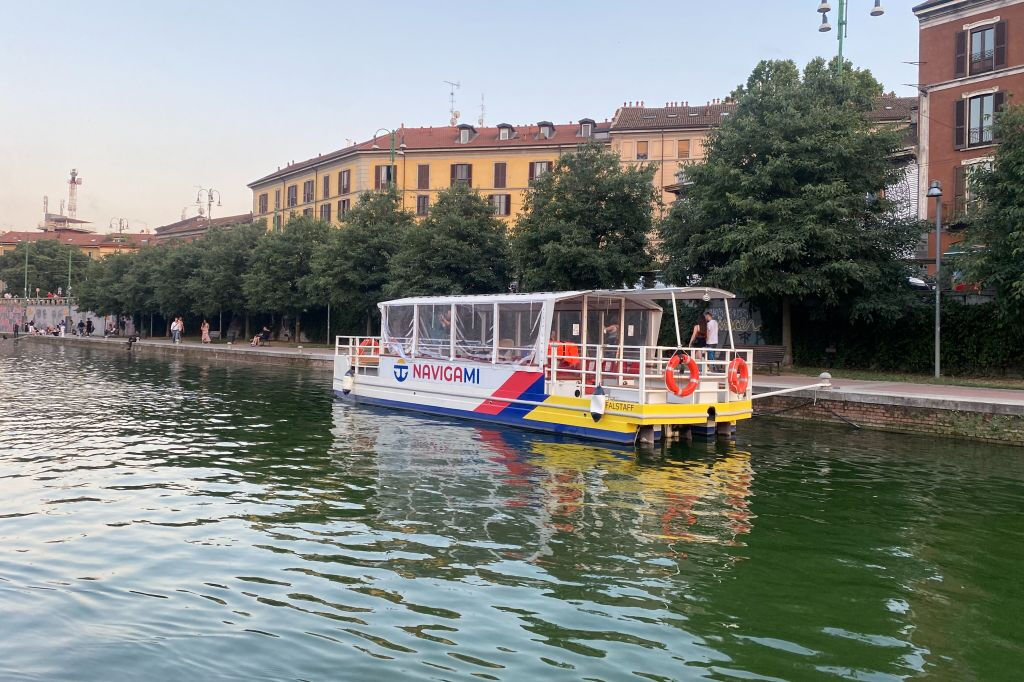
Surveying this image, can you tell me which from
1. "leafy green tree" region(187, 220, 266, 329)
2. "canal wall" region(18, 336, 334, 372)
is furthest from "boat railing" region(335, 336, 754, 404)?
"leafy green tree" region(187, 220, 266, 329)

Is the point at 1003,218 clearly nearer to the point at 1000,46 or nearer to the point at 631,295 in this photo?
the point at 631,295

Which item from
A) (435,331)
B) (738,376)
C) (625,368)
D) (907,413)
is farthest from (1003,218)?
(435,331)

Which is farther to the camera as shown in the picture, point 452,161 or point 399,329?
point 452,161

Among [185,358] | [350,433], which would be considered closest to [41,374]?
[185,358]

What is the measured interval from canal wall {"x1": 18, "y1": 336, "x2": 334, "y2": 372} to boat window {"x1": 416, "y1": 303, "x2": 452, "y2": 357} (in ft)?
51.0

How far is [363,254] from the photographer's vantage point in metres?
Answer: 43.4

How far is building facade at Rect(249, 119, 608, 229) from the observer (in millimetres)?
68875

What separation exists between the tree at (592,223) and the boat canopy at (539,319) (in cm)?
1088

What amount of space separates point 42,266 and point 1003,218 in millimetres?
126944

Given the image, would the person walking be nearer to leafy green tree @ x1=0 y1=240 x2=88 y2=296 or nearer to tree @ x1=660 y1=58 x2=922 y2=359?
tree @ x1=660 y1=58 x2=922 y2=359

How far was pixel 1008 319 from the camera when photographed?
2333 centimetres

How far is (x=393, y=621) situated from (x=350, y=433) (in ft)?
37.2

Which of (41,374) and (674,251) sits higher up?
(674,251)

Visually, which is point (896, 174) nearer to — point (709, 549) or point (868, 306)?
point (868, 306)
